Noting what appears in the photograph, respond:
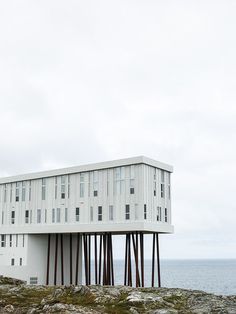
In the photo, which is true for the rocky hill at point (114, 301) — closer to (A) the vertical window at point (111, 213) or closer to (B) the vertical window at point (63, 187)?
(A) the vertical window at point (111, 213)

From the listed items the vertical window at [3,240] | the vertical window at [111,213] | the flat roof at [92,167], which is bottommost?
the vertical window at [3,240]

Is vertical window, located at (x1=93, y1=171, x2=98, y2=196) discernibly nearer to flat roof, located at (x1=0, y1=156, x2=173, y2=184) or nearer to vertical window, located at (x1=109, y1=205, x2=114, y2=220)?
flat roof, located at (x1=0, y1=156, x2=173, y2=184)

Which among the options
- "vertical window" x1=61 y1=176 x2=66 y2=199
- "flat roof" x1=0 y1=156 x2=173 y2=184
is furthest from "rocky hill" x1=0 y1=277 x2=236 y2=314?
"vertical window" x1=61 y1=176 x2=66 y2=199

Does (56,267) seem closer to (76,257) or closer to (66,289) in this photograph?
(76,257)

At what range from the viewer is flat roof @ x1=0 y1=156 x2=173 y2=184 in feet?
155

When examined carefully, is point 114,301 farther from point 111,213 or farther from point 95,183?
point 95,183

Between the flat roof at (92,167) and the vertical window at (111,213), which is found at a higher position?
the flat roof at (92,167)

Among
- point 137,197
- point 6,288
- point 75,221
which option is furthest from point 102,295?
point 75,221

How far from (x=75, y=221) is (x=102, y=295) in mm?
26130

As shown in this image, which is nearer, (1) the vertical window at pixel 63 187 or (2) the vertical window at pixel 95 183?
(2) the vertical window at pixel 95 183

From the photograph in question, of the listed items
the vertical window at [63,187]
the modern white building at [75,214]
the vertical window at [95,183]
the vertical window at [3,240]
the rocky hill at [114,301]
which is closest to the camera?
the rocky hill at [114,301]

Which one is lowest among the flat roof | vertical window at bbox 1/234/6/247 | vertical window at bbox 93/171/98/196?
vertical window at bbox 1/234/6/247

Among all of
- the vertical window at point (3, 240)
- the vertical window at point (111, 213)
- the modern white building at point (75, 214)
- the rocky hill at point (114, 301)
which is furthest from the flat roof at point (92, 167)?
the rocky hill at point (114, 301)

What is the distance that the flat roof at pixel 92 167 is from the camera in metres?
47.2
